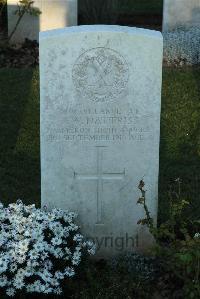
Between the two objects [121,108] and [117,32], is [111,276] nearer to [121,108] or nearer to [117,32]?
[121,108]

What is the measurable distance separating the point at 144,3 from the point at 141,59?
12.8 metres

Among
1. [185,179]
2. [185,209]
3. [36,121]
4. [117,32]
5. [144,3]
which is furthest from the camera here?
[144,3]

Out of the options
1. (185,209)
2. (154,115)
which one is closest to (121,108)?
(154,115)

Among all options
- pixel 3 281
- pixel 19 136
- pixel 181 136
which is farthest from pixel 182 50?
pixel 3 281

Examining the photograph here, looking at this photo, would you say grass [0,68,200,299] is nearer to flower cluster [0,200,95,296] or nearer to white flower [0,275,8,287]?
flower cluster [0,200,95,296]

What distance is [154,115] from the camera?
16.2ft

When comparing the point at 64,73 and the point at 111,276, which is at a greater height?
the point at 64,73

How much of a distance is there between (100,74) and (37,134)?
328 cm

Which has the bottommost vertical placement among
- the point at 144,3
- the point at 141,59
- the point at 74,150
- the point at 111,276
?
the point at 111,276

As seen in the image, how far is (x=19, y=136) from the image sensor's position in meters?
7.93

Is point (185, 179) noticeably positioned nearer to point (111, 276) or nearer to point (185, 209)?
point (185, 209)

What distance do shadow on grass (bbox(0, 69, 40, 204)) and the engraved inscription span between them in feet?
5.79

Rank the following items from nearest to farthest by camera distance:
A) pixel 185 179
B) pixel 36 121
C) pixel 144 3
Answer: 1. pixel 185 179
2. pixel 36 121
3. pixel 144 3

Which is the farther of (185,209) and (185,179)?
(185,179)
